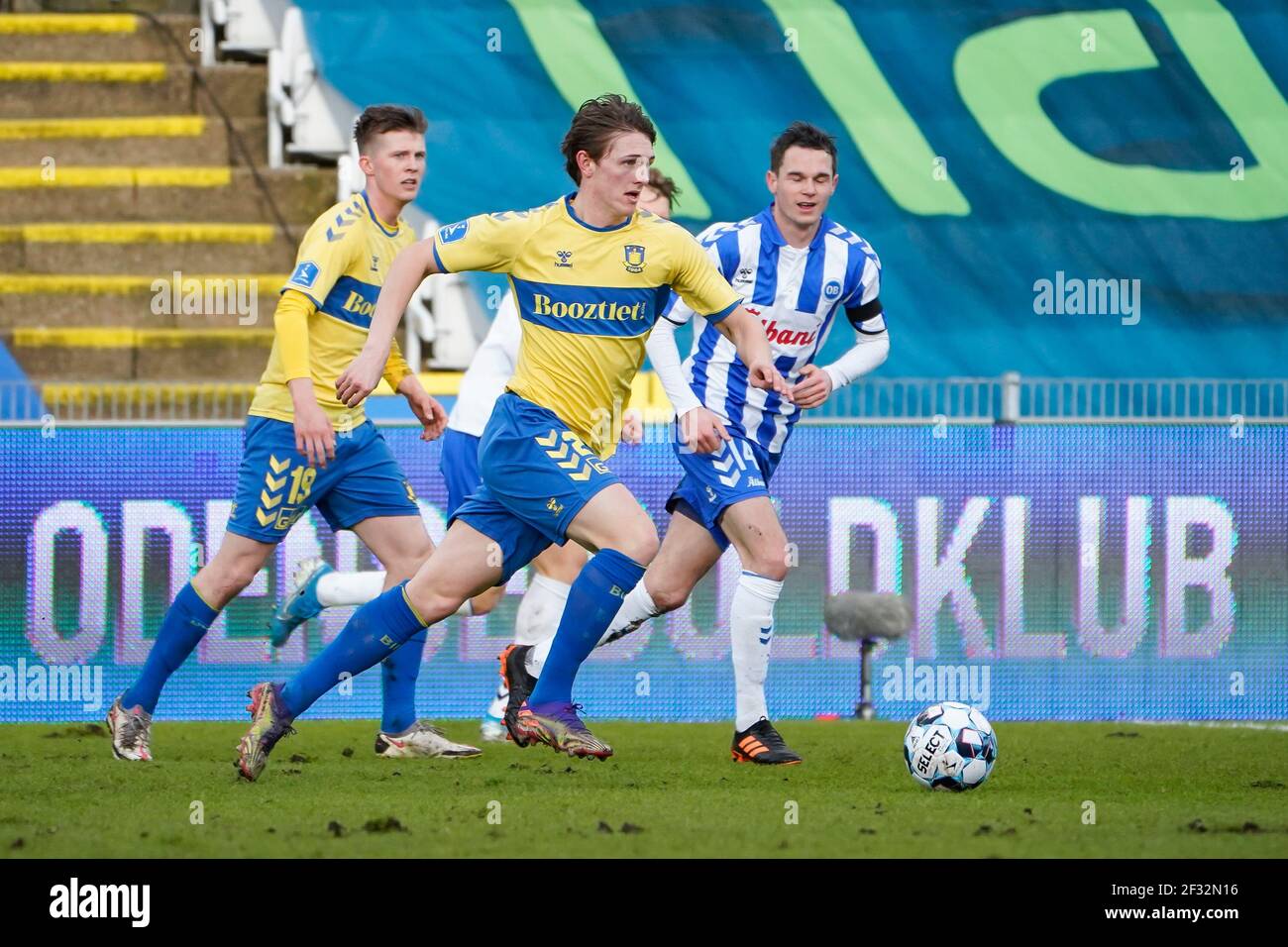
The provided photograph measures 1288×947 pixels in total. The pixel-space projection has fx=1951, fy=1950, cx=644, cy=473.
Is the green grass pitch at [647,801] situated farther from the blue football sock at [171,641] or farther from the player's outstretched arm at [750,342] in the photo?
the player's outstretched arm at [750,342]

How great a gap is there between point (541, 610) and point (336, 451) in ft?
4.24

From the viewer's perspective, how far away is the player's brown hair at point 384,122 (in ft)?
22.9

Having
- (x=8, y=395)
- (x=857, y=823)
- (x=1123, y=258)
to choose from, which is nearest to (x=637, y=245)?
(x=857, y=823)

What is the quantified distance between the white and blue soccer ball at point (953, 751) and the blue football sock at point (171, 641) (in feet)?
8.66

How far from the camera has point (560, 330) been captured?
6.26 meters

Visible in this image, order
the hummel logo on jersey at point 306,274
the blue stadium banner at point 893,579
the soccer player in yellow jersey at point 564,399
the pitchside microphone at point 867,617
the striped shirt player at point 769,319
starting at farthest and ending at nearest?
the blue stadium banner at point 893,579 < the pitchside microphone at point 867,617 < the striped shirt player at point 769,319 < the hummel logo on jersey at point 306,274 < the soccer player in yellow jersey at point 564,399

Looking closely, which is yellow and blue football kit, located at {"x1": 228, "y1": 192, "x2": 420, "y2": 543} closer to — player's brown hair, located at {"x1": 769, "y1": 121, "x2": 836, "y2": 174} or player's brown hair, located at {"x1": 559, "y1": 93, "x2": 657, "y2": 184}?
player's brown hair, located at {"x1": 559, "y1": 93, "x2": 657, "y2": 184}

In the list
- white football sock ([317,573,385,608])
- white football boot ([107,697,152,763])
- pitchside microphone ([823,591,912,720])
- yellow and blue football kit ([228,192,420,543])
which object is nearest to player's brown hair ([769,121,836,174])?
yellow and blue football kit ([228,192,420,543])

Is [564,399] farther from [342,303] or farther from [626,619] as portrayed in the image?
[626,619]

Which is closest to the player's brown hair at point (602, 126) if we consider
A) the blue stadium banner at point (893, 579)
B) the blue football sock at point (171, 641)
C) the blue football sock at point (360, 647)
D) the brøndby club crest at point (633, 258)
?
the brøndby club crest at point (633, 258)

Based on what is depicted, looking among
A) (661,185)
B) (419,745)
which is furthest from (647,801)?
(661,185)

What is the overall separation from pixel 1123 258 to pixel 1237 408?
422 cm

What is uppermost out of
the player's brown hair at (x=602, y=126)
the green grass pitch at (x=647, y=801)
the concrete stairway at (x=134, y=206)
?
the concrete stairway at (x=134, y=206)

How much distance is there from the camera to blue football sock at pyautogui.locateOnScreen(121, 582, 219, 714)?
7102 millimetres
